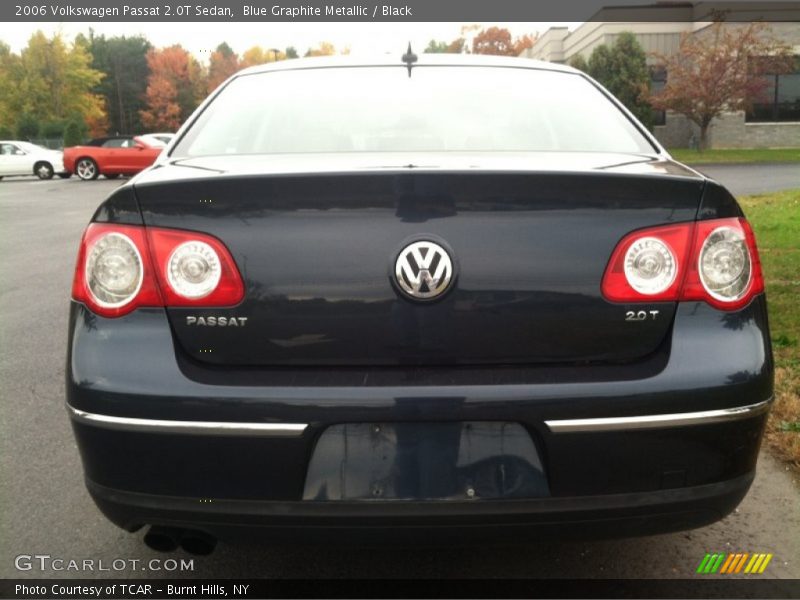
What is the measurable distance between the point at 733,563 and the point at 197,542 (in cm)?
162

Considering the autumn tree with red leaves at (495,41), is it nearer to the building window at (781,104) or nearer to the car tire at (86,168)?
the building window at (781,104)

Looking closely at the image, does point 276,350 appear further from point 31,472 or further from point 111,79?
point 111,79

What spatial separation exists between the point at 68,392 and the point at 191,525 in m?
0.45

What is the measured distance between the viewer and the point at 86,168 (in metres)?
25.6

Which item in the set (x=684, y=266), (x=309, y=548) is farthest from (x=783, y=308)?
(x=309, y=548)

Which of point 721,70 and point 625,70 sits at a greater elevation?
point 625,70

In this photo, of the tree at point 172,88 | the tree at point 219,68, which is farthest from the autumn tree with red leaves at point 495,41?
the tree at point 172,88

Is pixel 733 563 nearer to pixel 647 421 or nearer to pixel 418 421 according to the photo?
pixel 647 421

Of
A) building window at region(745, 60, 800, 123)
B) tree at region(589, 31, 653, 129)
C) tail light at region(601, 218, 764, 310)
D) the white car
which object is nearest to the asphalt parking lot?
tail light at region(601, 218, 764, 310)

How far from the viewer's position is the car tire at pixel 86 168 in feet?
83.8

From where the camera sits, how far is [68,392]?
196 centimetres

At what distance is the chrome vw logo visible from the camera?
1811 mm

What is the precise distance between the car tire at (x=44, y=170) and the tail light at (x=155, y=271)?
28530 mm

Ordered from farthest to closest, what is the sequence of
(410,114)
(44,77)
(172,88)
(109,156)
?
(172,88) < (44,77) < (109,156) < (410,114)
